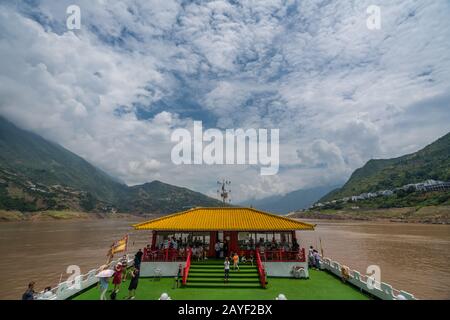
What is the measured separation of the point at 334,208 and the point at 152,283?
180 m

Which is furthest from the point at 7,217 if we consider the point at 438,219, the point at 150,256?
the point at 438,219

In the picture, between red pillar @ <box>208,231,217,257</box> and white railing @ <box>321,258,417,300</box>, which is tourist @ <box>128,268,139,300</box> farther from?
white railing @ <box>321,258,417,300</box>

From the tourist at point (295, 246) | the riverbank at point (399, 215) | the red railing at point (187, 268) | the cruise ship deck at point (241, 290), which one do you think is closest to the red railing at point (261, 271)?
the cruise ship deck at point (241, 290)

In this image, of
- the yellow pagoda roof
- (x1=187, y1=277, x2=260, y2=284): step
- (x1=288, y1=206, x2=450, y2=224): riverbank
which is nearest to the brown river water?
the yellow pagoda roof

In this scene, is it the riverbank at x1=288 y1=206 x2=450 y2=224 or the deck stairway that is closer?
the deck stairway

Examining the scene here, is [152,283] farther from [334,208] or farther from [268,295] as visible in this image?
[334,208]

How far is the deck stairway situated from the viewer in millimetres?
18906

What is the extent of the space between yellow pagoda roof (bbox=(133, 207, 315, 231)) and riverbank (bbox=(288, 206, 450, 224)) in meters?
105

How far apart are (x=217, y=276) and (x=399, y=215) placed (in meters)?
130

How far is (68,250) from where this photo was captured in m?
53.4

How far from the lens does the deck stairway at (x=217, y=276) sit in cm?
1891
